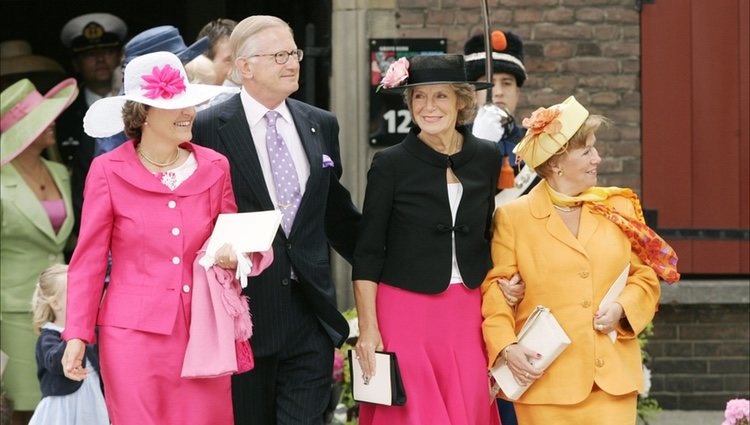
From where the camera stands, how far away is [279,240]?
5.54 meters

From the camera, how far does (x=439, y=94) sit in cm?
566

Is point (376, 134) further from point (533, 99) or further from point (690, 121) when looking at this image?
point (690, 121)

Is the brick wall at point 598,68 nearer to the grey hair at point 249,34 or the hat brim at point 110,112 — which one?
the grey hair at point 249,34

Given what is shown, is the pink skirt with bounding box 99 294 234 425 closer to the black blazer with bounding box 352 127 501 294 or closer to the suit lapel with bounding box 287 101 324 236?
the suit lapel with bounding box 287 101 324 236

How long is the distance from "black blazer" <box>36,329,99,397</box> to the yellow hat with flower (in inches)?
95.5

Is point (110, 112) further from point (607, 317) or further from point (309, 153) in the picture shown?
point (607, 317)

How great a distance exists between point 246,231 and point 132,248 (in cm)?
43

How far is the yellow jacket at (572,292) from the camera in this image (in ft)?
17.8

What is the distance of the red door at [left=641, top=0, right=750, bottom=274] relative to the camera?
8562 millimetres

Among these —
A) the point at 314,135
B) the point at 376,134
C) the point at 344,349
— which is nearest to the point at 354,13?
the point at 376,134

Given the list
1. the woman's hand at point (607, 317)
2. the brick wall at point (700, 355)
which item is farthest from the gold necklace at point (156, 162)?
the brick wall at point (700, 355)

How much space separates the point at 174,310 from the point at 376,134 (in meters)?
3.55

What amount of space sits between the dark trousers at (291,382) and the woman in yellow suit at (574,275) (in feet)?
2.27

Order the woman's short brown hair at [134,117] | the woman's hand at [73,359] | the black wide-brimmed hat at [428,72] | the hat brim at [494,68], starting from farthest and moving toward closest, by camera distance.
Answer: the hat brim at [494,68], the black wide-brimmed hat at [428,72], the woman's short brown hair at [134,117], the woman's hand at [73,359]
